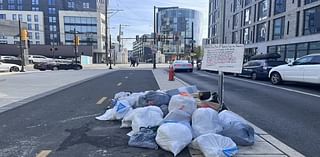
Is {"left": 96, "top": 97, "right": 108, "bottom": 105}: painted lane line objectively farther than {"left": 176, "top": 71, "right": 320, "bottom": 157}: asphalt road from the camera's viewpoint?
Yes

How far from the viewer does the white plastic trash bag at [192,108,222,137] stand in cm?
472

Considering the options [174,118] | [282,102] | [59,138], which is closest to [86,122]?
[59,138]

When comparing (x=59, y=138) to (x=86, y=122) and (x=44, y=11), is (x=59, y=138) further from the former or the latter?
(x=44, y=11)

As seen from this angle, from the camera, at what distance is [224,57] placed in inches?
248

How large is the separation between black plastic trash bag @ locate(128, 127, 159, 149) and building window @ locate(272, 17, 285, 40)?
29599mm

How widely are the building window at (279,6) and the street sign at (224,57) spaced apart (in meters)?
27.6

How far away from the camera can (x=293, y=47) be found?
1081 inches

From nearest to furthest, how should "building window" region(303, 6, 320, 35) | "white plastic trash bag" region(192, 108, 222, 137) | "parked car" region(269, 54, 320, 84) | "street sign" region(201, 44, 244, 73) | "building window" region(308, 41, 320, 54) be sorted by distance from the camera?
"white plastic trash bag" region(192, 108, 222, 137), "street sign" region(201, 44, 244, 73), "parked car" region(269, 54, 320, 84), "building window" region(308, 41, 320, 54), "building window" region(303, 6, 320, 35)

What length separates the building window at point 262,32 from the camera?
113ft

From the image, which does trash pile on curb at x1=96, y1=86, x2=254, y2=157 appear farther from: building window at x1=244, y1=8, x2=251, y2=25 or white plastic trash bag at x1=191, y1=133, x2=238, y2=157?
building window at x1=244, y1=8, x2=251, y2=25

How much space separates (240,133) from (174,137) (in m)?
1.20

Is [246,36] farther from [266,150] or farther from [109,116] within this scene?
[266,150]

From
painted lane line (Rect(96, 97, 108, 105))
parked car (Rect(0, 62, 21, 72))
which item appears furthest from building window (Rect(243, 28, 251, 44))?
painted lane line (Rect(96, 97, 108, 105))

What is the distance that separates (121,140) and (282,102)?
6272 mm
